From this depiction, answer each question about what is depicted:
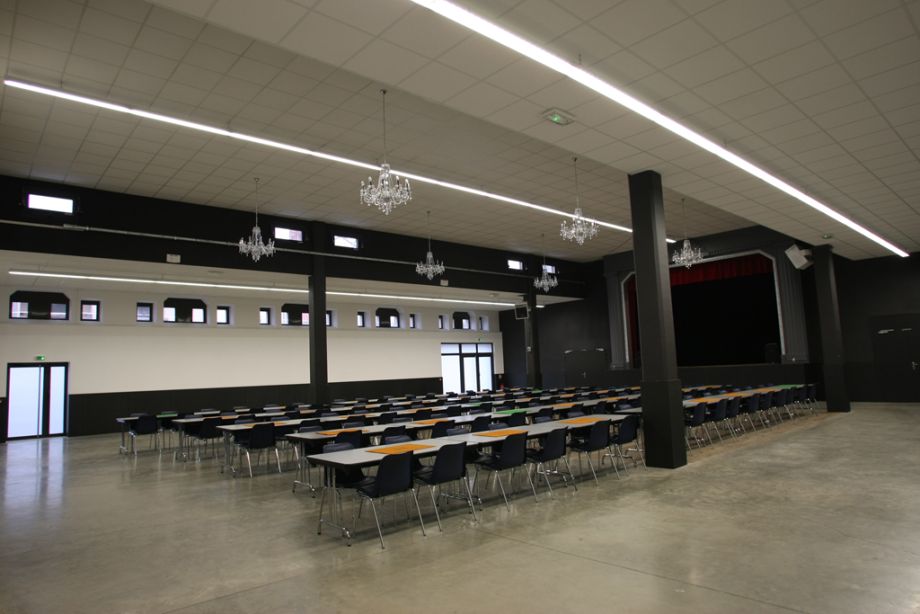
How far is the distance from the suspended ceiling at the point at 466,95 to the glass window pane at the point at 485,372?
565 inches

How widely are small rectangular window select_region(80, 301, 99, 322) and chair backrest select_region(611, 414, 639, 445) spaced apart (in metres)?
15.2

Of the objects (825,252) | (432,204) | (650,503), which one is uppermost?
(432,204)

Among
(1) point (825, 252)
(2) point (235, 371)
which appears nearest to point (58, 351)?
(2) point (235, 371)

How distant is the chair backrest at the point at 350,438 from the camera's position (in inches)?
262

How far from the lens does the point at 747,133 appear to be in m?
7.06

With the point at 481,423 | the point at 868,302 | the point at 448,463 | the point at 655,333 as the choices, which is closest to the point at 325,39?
the point at 448,463

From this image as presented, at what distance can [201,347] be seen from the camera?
17.5m

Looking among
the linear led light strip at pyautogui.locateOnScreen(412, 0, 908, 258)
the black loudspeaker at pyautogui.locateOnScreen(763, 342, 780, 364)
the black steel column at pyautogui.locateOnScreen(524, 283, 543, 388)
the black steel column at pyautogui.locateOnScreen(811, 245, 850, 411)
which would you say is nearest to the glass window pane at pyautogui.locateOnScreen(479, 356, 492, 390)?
the black steel column at pyautogui.locateOnScreen(524, 283, 543, 388)

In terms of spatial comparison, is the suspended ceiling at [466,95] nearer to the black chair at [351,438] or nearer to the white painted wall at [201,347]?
the black chair at [351,438]

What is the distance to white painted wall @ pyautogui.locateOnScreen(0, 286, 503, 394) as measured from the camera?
1532cm

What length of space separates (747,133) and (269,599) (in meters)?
7.27

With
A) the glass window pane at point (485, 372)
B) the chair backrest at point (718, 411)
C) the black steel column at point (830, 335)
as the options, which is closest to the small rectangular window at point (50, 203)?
the chair backrest at point (718, 411)

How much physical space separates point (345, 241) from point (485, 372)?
1296 centimetres

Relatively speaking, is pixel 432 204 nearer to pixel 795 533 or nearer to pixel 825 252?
pixel 795 533
